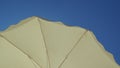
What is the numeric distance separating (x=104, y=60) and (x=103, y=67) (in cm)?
9

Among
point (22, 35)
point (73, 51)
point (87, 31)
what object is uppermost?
point (87, 31)

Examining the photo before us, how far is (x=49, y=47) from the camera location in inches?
174

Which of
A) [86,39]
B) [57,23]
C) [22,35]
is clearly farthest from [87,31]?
[22,35]

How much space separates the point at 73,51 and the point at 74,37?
18 centimetres

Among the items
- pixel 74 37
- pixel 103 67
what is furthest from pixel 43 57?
pixel 103 67

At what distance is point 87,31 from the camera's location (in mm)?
4457

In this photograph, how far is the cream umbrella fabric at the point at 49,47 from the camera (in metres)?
4.34

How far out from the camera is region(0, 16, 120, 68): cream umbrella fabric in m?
4.34

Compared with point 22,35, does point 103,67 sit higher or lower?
higher

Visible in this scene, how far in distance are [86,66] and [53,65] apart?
42 centimetres

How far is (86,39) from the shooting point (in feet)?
14.6

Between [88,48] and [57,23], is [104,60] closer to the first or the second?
[88,48]

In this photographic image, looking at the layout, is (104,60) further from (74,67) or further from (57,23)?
(57,23)

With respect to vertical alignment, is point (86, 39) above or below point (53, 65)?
above
